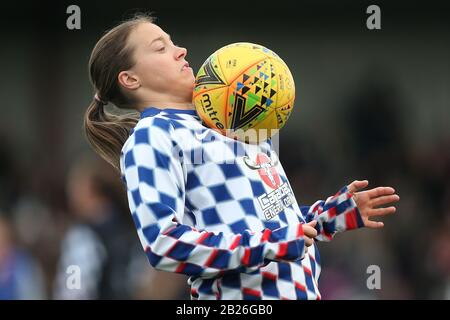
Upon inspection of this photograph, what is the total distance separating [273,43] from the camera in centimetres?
1047

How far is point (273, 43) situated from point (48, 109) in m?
2.78

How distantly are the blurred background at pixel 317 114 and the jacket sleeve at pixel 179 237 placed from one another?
14.7 ft

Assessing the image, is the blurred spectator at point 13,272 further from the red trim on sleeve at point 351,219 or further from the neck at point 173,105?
the red trim on sleeve at point 351,219

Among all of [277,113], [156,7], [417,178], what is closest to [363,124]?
[417,178]

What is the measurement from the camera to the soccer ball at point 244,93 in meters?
3.40

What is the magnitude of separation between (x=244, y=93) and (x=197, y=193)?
416 mm

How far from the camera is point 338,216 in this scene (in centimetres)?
373

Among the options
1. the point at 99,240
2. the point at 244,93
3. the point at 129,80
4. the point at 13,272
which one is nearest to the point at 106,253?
the point at 99,240

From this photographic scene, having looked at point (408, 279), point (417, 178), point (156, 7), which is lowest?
point (408, 279)

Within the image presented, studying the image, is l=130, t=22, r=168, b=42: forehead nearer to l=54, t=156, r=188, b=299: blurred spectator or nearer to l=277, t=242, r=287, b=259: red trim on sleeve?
l=277, t=242, r=287, b=259: red trim on sleeve

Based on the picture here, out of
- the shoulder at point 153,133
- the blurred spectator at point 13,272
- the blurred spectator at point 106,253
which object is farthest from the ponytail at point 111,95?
the blurred spectator at point 13,272

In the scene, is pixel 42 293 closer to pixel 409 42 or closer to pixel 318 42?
pixel 318 42
